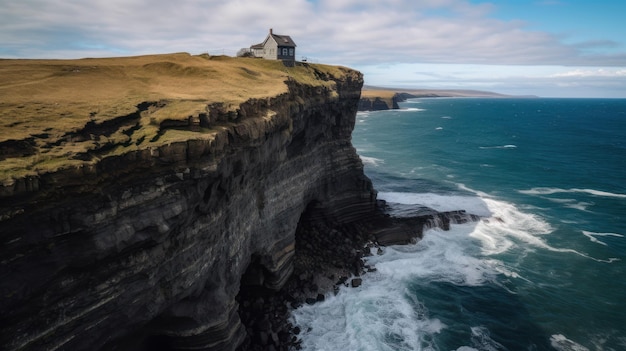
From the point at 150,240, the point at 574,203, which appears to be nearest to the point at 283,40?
the point at 150,240

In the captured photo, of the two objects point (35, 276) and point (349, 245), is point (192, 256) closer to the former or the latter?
point (35, 276)

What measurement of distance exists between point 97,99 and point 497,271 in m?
36.7

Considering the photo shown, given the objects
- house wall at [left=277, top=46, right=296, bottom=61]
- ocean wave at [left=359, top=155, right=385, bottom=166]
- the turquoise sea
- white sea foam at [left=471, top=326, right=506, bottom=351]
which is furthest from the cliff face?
ocean wave at [left=359, top=155, right=385, bottom=166]

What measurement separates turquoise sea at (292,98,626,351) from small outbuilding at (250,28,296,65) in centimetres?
2352

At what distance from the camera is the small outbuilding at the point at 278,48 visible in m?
51.4

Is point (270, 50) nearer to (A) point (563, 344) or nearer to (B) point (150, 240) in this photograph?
(B) point (150, 240)

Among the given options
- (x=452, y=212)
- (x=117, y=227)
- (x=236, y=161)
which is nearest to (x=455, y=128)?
(x=452, y=212)

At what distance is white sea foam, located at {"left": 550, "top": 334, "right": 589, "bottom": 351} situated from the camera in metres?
27.1

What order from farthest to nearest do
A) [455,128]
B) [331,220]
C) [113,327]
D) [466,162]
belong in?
[455,128] → [466,162] → [331,220] → [113,327]

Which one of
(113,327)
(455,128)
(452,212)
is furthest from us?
(455,128)

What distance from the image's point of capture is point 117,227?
16.1m

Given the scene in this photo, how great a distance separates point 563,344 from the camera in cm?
2750

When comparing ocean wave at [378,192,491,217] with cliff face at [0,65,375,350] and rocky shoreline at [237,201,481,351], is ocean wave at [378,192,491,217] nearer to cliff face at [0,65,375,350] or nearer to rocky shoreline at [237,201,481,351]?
rocky shoreline at [237,201,481,351]

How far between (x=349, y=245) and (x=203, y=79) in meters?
21.7
